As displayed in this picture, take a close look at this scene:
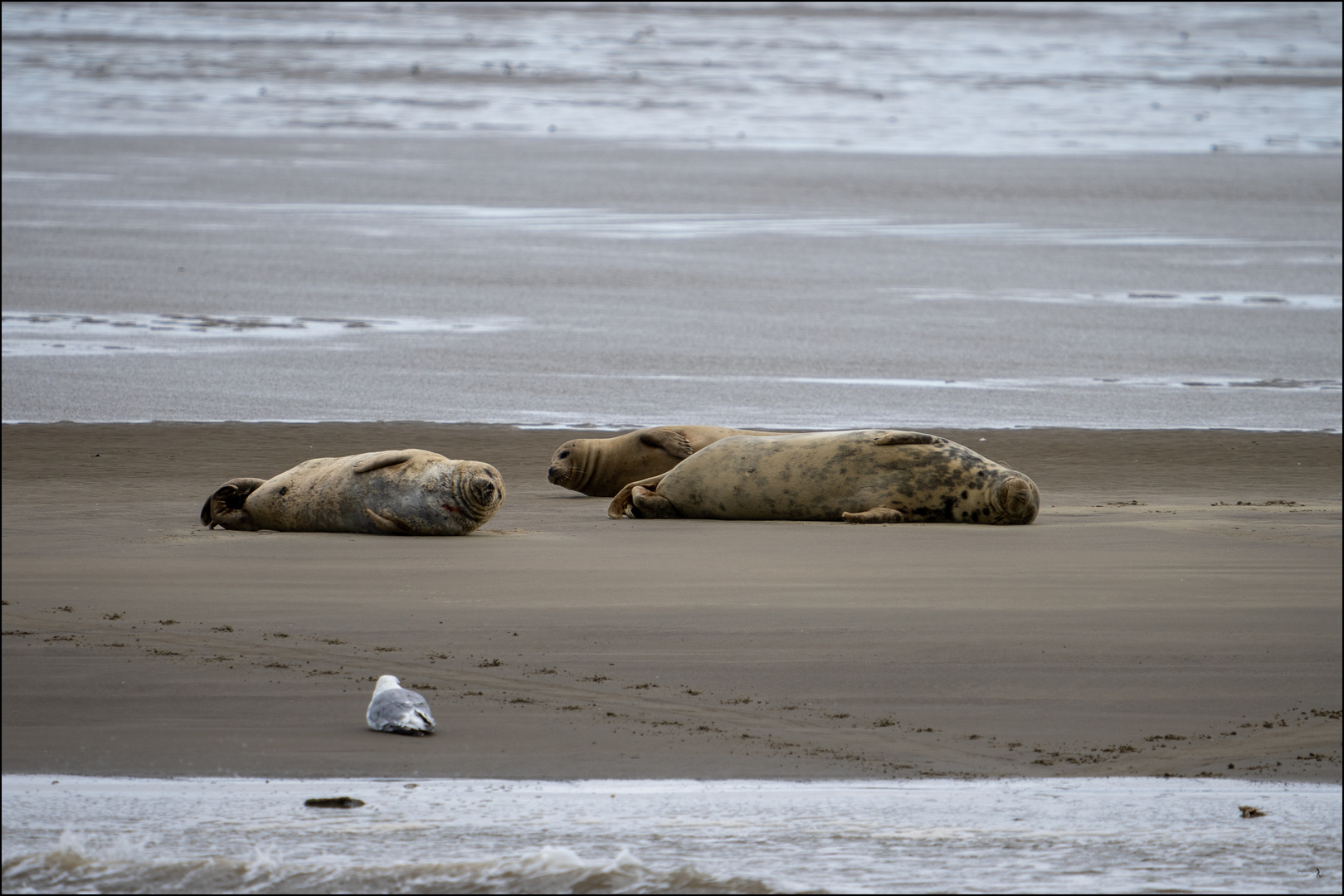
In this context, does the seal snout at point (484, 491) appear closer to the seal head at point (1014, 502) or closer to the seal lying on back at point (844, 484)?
the seal lying on back at point (844, 484)

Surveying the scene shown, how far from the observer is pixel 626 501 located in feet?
25.2

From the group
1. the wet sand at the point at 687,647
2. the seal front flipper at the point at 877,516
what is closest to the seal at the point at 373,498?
the wet sand at the point at 687,647

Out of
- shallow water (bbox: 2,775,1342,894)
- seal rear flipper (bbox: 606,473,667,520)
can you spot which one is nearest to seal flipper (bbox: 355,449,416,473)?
seal rear flipper (bbox: 606,473,667,520)

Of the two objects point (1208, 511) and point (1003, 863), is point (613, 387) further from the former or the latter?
point (1003, 863)

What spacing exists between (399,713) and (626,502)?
376 centimetres

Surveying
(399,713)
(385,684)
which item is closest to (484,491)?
(385,684)

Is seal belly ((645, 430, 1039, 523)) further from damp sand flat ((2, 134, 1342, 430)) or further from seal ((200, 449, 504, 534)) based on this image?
damp sand flat ((2, 134, 1342, 430))

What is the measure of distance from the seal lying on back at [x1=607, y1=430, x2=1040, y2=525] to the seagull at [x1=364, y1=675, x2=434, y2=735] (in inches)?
131

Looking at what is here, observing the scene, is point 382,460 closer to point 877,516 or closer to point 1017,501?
point 877,516

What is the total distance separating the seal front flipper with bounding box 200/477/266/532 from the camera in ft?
22.9

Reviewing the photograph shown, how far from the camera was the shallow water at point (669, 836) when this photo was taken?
3180mm

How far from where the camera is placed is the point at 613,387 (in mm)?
11805

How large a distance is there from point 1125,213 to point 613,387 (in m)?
12.1

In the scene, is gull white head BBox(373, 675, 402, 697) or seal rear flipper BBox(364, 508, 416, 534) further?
seal rear flipper BBox(364, 508, 416, 534)
